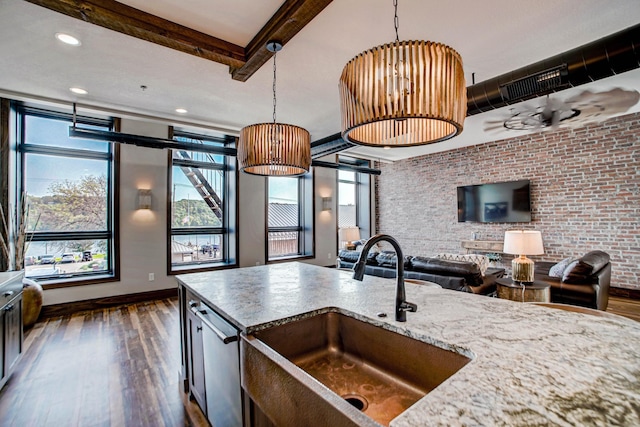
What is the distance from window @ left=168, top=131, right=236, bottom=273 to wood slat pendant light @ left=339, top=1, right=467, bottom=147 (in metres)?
4.88

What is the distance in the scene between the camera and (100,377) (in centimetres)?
258

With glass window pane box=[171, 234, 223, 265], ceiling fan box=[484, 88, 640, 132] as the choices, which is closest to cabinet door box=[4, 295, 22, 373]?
glass window pane box=[171, 234, 223, 265]

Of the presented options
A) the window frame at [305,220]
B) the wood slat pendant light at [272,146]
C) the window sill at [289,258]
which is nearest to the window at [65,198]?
the window sill at [289,258]

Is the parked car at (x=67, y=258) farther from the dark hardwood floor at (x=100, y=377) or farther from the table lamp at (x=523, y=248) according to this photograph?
the table lamp at (x=523, y=248)

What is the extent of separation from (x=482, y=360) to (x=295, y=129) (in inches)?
67.6

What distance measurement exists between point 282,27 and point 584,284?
4063 millimetres

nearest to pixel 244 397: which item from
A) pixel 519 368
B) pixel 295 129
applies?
pixel 519 368

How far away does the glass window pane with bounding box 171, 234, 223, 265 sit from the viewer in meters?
5.41

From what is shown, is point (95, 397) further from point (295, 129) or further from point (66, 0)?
point (66, 0)

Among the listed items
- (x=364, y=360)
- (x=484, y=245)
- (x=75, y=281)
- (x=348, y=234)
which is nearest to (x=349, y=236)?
(x=348, y=234)

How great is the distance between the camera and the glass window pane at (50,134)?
4.31 metres

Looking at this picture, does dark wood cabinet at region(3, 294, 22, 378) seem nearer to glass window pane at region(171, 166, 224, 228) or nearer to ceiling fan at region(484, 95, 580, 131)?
glass window pane at region(171, 166, 224, 228)

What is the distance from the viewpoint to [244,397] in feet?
4.32

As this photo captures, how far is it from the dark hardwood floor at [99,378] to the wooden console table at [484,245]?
5.83 meters
